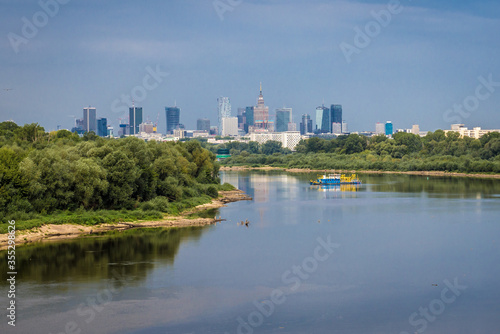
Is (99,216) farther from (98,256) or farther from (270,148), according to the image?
(270,148)

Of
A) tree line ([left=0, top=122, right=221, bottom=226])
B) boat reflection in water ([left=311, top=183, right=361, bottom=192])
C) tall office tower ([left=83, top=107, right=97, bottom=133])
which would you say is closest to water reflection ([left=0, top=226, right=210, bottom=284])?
tree line ([left=0, top=122, right=221, bottom=226])

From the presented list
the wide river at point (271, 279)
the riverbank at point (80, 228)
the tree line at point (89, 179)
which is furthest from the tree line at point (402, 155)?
the riverbank at point (80, 228)

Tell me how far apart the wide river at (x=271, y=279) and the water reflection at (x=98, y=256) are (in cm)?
4

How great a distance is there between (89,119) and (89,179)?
13825 cm

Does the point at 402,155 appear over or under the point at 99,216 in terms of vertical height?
over

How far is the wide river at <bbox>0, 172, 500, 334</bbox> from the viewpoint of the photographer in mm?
15781

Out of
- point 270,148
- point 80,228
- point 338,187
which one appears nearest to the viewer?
point 80,228

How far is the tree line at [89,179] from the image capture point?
82.9 ft

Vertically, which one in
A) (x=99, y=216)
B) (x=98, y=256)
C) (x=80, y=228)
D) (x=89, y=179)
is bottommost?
(x=98, y=256)

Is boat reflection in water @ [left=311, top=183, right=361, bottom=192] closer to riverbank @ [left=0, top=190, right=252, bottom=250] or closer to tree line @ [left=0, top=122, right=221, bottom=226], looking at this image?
tree line @ [left=0, top=122, right=221, bottom=226]

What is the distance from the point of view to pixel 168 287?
18.6 metres

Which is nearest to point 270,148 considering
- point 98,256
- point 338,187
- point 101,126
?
point 101,126

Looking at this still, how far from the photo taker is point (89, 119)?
16075 cm

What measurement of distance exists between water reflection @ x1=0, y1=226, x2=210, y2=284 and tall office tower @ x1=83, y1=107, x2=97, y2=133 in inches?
5425
